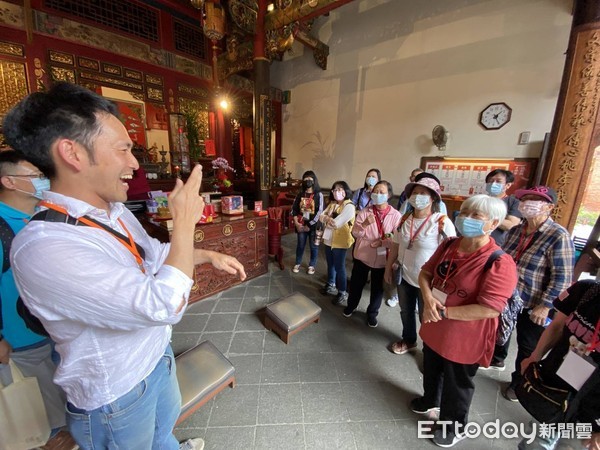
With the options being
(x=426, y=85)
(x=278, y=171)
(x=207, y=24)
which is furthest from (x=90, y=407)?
(x=278, y=171)

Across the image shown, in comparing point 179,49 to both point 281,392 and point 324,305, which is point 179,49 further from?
point 281,392

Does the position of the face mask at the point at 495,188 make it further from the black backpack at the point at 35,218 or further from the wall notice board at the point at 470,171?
the black backpack at the point at 35,218

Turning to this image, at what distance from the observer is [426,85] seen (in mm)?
4938

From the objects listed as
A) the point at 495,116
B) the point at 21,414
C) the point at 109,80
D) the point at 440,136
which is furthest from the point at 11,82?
the point at 495,116

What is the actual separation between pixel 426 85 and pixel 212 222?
5.06 metres

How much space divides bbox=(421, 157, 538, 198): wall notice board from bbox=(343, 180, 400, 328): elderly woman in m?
2.97

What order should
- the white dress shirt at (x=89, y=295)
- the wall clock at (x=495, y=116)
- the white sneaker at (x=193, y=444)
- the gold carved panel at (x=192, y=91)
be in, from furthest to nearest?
the gold carved panel at (x=192, y=91), the wall clock at (x=495, y=116), the white sneaker at (x=193, y=444), the white dress shirt at (x=89, y=295)

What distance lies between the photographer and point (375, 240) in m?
2.52

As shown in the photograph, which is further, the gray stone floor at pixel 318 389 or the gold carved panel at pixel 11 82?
the gold carved panel at pixel 11 82

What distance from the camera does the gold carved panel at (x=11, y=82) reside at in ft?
13.7

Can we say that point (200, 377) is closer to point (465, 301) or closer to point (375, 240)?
point (465, 301)

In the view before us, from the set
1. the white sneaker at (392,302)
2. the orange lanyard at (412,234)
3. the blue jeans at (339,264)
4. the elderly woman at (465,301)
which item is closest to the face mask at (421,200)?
the orange lanyard at (412,234)

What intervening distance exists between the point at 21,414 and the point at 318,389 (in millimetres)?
1701

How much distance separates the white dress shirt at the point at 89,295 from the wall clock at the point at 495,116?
18.4ft
